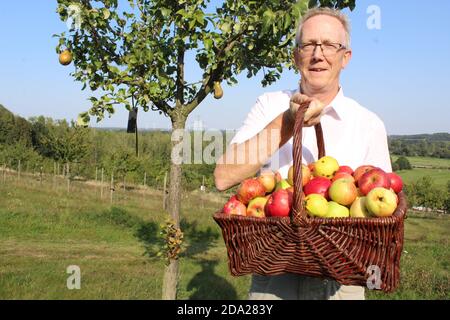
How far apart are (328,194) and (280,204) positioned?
264 mm

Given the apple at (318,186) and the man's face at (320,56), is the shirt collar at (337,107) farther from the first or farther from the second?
the apple at (318,186)

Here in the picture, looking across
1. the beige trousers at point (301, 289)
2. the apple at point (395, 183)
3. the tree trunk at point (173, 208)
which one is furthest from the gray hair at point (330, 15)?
the tree trunk at point (173, 208)

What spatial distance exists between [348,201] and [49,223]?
12.1m

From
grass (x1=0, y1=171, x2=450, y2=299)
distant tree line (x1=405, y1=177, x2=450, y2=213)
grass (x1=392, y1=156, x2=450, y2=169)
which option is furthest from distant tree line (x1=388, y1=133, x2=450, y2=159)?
grass (x1=0, y1=171, x2=450, y2=299)

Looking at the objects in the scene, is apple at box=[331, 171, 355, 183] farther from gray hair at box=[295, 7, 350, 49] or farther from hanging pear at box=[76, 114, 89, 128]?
hanging pear at box=[76, 114, 89, 128]

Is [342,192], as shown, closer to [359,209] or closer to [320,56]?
[359,209]

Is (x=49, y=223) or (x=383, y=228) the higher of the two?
(x=383, y=228)

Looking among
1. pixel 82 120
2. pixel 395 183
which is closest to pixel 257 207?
pixel 395 183

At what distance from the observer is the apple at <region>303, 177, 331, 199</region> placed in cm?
201

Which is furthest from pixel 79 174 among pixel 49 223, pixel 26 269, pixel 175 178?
pixel 175 178

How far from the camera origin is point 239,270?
6.70 feet

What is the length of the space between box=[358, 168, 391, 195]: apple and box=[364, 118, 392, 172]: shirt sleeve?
493 millimetres
